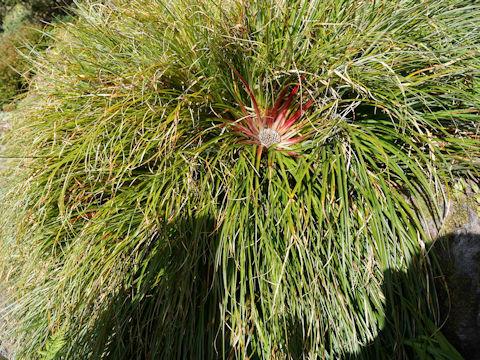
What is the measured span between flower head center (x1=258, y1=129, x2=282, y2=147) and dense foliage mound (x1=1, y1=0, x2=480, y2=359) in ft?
0.03

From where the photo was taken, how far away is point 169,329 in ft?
4.85

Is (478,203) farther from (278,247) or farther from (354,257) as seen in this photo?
(278,247)

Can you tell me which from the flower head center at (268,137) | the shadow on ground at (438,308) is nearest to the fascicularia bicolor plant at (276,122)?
the flower head center at (268,137)

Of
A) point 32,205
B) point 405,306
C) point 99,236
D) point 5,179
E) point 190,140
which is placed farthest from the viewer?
point 5,179

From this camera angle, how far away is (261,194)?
5.38 feet

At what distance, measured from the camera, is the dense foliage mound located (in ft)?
4.75

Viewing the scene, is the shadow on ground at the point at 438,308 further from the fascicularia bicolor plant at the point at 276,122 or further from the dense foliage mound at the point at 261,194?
the fascicularia bicolor plant at the point at 276,122

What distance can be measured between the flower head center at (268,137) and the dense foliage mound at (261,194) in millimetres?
10

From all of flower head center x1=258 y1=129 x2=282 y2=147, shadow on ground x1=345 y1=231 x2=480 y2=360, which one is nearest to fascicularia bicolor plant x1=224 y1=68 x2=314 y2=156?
flower head center x1=258 y1=129 x2=282 y2=147

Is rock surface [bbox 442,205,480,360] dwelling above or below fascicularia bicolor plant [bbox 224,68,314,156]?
below

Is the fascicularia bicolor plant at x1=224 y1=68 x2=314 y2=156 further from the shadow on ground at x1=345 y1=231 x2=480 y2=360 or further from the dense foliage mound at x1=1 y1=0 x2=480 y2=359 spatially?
the shadow on ground at x1=345 y1=231 x2=480 y2=360

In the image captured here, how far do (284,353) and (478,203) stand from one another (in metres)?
1.28

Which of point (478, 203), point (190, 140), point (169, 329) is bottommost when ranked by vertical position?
point (478, 203)

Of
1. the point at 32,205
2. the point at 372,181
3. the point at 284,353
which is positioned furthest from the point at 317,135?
the point at 32,205
